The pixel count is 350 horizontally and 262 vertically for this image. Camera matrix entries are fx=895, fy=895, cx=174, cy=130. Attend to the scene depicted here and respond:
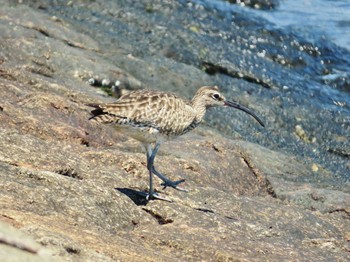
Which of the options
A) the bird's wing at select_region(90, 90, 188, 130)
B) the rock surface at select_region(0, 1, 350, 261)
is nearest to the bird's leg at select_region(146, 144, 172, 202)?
the rock surface at select_region(0, 1, 350, 261)

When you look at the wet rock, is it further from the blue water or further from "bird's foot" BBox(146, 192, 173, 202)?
"bird's foot" BBox(146, 192, 173, 202)

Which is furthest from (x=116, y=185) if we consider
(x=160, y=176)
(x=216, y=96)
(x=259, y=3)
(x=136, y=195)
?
(x=259, y=3)

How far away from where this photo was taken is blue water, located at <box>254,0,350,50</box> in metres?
24.0

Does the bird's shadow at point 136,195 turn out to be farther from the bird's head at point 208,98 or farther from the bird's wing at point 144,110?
the bird's head at point 208,98

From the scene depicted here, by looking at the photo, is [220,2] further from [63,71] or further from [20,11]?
[63,71]

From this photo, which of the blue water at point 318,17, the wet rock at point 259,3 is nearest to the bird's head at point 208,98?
the blue water at point 318,17

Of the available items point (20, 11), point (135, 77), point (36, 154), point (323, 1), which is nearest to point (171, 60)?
point (135, 77)

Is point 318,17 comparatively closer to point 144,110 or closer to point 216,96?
point 216,96

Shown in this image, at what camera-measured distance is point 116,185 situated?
904 cm

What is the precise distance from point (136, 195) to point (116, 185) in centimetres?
24

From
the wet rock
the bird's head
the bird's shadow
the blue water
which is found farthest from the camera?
the wet rock

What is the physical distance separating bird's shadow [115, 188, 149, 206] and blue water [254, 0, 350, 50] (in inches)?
597

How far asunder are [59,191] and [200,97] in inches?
160

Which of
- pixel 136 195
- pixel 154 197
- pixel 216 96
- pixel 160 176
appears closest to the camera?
pixel 154 197
